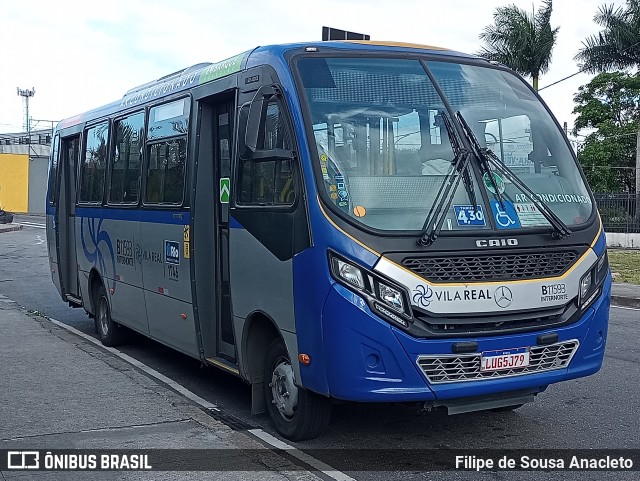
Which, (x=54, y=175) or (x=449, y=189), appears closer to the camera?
(x=449, y=189)

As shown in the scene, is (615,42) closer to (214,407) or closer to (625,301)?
(625,301)

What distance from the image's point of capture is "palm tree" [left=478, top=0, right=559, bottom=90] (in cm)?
3975

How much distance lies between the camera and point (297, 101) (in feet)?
20.0

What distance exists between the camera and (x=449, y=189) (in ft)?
19.4

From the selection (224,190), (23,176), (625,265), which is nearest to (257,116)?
(224,190)

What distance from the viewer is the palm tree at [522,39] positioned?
130ft

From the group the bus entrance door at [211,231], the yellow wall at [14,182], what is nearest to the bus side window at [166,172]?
the bus entrance door at [211,231]

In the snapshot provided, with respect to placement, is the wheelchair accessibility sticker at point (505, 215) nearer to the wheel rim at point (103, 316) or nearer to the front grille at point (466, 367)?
the front grille at point (466, 367)

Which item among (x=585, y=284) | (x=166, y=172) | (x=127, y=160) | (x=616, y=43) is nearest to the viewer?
(x=585, y=284)

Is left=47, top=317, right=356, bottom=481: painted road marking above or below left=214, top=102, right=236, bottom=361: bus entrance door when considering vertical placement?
below

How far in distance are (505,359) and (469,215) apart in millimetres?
1003

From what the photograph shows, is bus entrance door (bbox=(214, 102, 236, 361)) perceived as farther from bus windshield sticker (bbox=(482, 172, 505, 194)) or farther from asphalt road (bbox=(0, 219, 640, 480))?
bus windshield sticker (bbox=(482, 172, 505, 194))

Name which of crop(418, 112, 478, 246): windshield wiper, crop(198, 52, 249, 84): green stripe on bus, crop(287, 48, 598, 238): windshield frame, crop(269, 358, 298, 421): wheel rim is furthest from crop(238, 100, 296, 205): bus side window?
crop(269, 358, 298, 421): wheel rim

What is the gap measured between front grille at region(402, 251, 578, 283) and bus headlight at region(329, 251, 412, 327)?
190 mm
